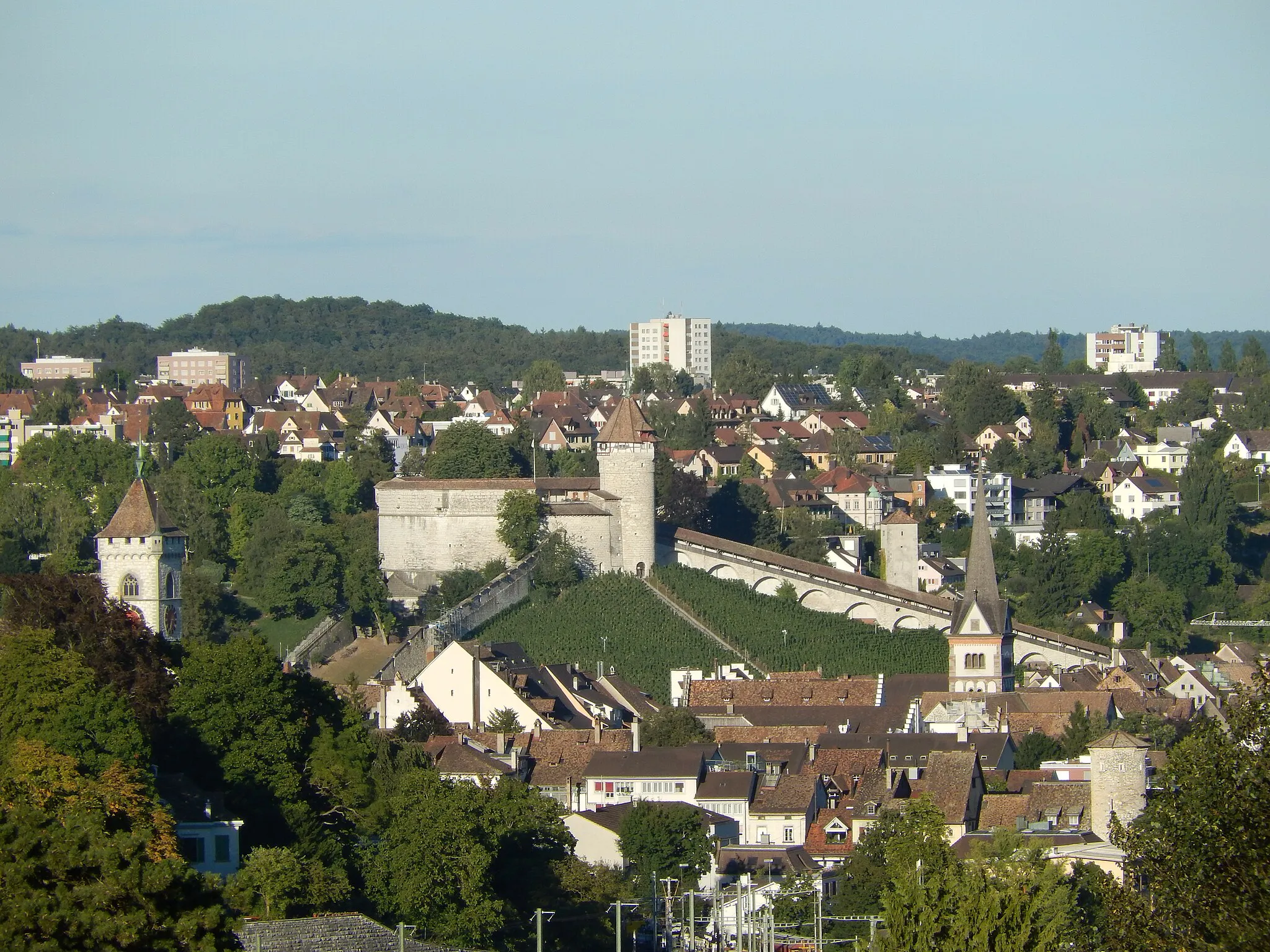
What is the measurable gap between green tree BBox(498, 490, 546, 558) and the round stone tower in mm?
25760

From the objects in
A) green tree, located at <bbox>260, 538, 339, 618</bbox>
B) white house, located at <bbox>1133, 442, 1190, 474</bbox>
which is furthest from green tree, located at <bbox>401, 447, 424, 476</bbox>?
white house, located at <bbox>1133, 442, 1190, 474</bbox>

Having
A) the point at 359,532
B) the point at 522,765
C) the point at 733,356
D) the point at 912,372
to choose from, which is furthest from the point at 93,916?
the point at 912,372

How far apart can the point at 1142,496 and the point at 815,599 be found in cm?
2701

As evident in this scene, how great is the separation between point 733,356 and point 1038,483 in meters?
30.7

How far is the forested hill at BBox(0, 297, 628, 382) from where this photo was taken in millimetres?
147875

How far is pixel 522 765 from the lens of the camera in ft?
151

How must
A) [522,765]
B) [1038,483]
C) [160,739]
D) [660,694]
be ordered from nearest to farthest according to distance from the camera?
1. [160,739]
2. [522,765]
3. [660,694]
4. [1038,483]

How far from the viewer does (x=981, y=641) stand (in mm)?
58031

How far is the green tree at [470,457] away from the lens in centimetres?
7069

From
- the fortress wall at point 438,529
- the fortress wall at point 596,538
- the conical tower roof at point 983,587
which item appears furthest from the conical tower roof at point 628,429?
the conical tower roof at point 983,587

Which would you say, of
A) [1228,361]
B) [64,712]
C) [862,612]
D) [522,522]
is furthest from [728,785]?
[1228,361]

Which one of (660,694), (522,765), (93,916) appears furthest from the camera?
(660,694)

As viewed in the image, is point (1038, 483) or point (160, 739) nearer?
point (160, 739)

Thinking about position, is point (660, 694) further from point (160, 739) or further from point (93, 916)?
point (93, 916)
